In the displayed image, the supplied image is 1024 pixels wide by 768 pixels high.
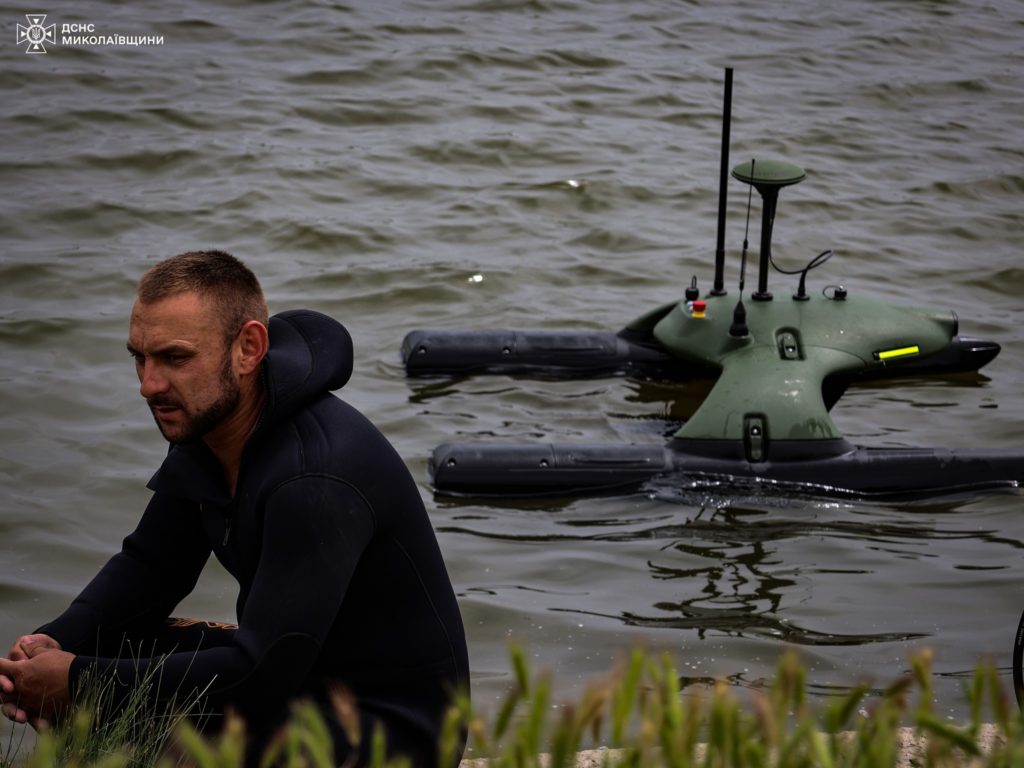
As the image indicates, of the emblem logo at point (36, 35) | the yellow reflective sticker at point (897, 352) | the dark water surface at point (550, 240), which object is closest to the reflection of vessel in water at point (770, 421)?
the yellow reflective sticker at point (897, 352)

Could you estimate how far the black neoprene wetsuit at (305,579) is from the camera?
111 inches

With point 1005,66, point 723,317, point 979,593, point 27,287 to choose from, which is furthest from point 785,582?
point 1005,66

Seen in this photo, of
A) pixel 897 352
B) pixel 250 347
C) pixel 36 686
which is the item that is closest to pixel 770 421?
pixel 897 352

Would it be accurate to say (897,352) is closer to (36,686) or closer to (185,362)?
(185,362)

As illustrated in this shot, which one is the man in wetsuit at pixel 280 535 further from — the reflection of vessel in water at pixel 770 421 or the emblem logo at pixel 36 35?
the emblem logo at pixel 36 35

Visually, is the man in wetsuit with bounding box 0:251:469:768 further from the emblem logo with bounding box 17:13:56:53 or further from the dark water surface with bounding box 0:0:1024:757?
the emblem logo with bounding box 17:13:56:53

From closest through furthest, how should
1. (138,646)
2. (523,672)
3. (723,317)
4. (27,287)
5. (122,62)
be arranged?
(523,672)
(138,646)
(723,317)
(27,287)
(122,62)

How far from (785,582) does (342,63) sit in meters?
9.28

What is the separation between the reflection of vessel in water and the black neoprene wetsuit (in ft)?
10.6

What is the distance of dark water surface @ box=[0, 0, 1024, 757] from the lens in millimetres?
5730

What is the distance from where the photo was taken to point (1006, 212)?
452 inches

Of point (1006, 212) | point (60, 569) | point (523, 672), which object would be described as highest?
point (523, 672)

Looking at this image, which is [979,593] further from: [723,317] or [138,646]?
[138,646]

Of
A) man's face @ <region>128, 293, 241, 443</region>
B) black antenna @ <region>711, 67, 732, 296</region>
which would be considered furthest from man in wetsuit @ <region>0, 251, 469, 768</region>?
black antenna @ <region>711, 67, 732, 296</region>
